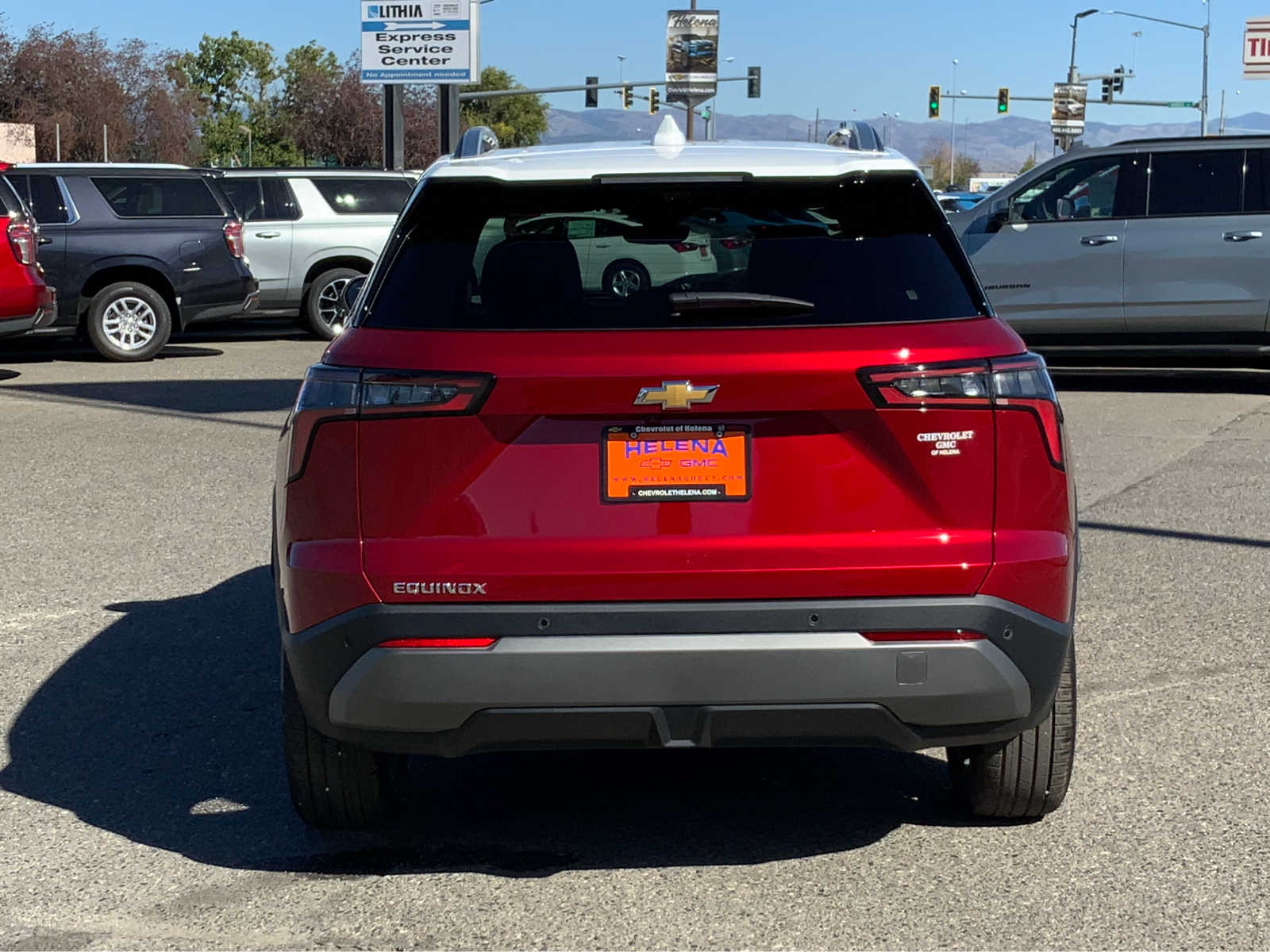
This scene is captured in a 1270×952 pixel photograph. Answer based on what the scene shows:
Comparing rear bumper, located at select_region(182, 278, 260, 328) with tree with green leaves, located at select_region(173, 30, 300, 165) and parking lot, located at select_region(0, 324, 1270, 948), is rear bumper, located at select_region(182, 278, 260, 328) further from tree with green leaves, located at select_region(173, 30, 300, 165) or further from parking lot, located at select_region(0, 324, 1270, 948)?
tree with green leaves, located at select_region(173, 30, 300, 165)

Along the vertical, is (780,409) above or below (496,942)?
above

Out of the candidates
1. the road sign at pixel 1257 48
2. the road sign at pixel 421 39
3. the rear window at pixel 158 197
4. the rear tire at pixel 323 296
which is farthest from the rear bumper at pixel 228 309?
the road sign at pixel 1257 48

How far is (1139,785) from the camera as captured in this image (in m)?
4.63

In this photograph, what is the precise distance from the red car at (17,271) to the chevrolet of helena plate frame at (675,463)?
12085 mm

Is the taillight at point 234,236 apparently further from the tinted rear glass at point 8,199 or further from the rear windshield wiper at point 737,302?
the rear windshield wiper at point 737,302

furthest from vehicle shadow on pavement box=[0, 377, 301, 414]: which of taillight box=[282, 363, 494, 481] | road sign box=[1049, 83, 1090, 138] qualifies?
road sign box=[1049, 83, 1090, 138]

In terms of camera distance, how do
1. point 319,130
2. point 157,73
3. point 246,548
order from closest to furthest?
point 246,548
point 157,73
point 319,130

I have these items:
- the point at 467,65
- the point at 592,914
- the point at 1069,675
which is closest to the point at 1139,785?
the point at 1069,675

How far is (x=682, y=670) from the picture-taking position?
3516 mm

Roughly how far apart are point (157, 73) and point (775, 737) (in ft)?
243

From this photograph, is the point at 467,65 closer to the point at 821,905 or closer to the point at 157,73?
the point at 821,905

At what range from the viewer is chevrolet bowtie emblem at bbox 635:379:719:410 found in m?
3.47

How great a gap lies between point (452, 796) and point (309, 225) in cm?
1529

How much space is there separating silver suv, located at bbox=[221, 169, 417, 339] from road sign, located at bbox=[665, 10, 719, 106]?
4375cm
